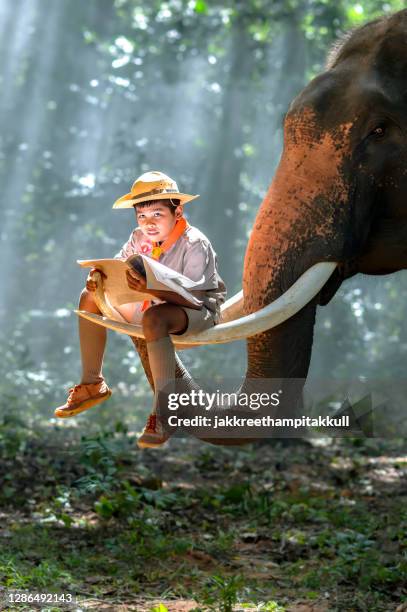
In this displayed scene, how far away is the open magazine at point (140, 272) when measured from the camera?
114 inches

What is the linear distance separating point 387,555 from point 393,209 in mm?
1977

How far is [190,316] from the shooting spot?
3.04 m

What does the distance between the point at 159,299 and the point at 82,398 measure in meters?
0.48

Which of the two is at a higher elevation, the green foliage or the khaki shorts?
the khaki shorts

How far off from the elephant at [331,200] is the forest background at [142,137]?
9.43m

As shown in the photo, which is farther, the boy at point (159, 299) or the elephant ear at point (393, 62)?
the elephant ear at point (393, 62)

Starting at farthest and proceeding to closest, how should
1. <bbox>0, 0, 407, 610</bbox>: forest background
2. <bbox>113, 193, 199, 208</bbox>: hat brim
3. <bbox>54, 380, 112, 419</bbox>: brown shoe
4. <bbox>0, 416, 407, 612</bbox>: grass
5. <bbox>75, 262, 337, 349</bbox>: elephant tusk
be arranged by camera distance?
<bbox>0, 0, 407, 610</bbox>: forest background < <bbox>0, 416, 407, 612</bbox>: grass < <bbox>54, 380, 112, 419</bbox>: brown shoe < <bbox>113, 193, 199, 208</bbox>: hat brim < <bbox>75, 262, 337, 349</bbox>: elephant tusk

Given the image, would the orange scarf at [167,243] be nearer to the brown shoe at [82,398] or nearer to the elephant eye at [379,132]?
the brown shoe at [82,398]

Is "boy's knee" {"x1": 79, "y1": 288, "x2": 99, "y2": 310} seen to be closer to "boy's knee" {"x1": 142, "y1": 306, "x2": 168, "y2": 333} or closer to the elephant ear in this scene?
"boy's knee" {"x1": 142, "y1": 306, "x2": 168, "y2": 333}

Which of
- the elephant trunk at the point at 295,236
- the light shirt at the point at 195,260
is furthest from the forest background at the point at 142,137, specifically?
the light shirt at the point at 195,260

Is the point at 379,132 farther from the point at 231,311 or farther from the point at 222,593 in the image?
the point at 222,593

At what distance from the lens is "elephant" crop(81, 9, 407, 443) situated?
333cm

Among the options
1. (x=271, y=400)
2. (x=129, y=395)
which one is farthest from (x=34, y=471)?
(x=129, y=395)

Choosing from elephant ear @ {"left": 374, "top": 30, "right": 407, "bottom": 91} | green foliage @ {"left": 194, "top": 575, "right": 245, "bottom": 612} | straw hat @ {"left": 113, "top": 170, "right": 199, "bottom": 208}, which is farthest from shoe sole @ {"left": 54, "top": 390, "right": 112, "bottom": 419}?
elephant ear @ {"left": 374, "top": 30, "right": 407, "bottom": 91}
